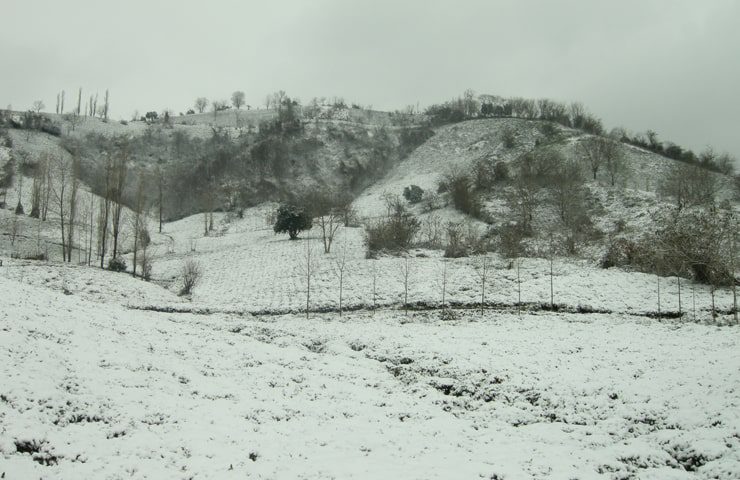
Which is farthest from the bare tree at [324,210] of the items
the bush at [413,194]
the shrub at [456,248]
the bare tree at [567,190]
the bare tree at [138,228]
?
the bare tree at [567,190]

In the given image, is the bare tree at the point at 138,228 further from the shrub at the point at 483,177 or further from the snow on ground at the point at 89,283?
the shrub at the point at 483,177

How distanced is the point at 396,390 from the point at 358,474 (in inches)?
270

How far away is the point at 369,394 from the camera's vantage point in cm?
1742

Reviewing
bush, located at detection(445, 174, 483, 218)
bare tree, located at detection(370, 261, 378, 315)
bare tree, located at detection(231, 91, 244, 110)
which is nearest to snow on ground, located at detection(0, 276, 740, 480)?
bare tree, located at detection(370, 261, 378, 315)

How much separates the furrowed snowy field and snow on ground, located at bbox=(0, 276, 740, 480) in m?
0.06

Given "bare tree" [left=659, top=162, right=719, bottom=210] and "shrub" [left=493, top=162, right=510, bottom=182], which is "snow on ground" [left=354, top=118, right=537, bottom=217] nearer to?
"shrub" [left=493, top=162, right=510, bottom=182]

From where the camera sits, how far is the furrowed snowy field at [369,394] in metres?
11.3

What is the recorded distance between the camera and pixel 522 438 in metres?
13.5

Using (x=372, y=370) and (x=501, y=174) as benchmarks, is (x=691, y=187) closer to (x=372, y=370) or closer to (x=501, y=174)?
(x=501, y=174)

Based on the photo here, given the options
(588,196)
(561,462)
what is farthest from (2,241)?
(588,196)

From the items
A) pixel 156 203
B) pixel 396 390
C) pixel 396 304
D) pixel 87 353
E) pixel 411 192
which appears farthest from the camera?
pixel 156 203

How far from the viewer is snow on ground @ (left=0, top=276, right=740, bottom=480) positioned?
11250 mm

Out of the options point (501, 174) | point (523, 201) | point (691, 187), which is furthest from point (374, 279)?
point (691, 187)

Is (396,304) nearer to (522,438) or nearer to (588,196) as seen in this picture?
(522,438)
